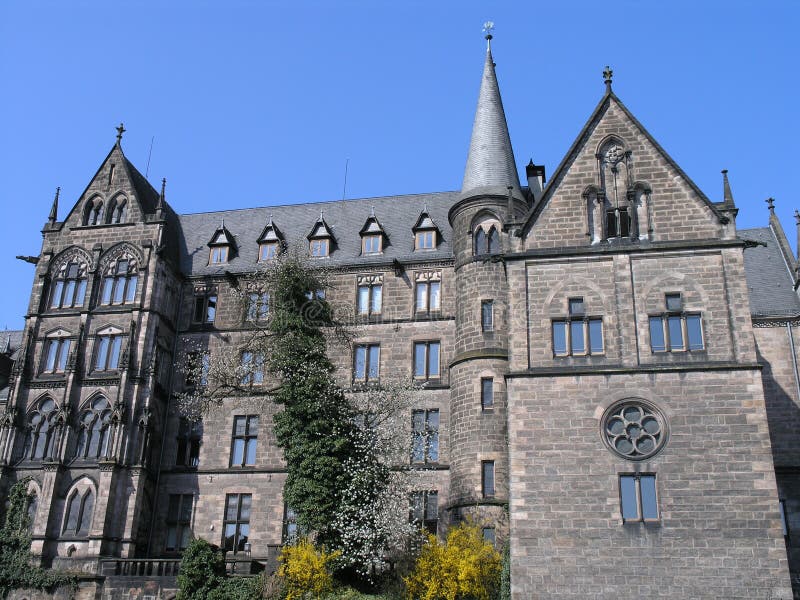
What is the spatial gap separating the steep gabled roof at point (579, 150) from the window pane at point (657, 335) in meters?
3.90

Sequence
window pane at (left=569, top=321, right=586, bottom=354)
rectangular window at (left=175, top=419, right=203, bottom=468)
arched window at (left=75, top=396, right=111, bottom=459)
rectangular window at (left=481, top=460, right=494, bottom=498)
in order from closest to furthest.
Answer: window pane at (left=569, top=321, right=586, bottom=354) < rectangular window at (left=481, top=460, right=494, bottom=498) < arched window at (left=75, top=396, right=111, bottom=459) < rectangular window at (left=175, top=419, right=203, bottom=468)

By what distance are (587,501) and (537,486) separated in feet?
4.72

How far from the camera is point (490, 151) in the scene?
3781cm

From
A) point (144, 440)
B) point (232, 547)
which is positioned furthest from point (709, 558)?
point (144, 440)

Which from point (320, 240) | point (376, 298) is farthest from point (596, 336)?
point (320, 240)

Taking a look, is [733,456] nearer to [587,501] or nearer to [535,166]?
[587,501]

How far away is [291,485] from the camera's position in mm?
30859

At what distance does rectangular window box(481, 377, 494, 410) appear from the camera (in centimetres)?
3284

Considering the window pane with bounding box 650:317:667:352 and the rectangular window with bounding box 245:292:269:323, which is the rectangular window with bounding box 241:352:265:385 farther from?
the window pane with bounding box 650:317:667:352

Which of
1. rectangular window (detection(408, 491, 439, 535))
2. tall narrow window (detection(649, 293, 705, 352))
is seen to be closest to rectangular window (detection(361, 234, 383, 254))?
rectangular window (detection(408, 491, 439, 535))

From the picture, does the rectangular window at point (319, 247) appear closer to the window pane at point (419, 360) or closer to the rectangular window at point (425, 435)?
the window pane at point (419, 360)

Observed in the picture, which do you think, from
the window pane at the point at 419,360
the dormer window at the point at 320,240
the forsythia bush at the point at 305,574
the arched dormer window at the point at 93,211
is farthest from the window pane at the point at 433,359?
the arched dormer window at the point at 93,211

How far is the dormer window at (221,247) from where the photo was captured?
4166cm

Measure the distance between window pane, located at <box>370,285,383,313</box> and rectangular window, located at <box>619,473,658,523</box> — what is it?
1527 cm
